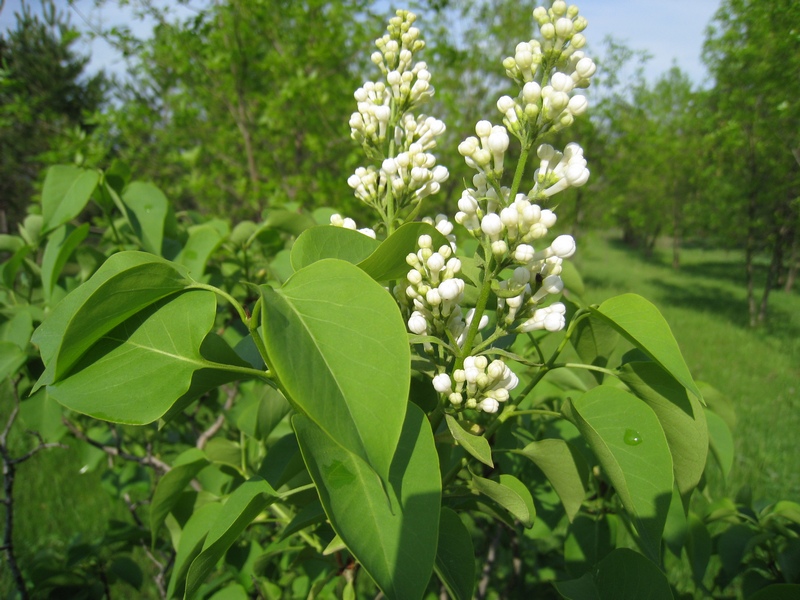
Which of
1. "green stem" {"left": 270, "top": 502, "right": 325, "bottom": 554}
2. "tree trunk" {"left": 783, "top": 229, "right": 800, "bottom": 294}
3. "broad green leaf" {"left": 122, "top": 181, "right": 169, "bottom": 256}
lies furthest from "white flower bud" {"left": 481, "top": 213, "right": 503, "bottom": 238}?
"tree trunk" {"left": 783, "top": 229, "right": 800, "bottom": 294}

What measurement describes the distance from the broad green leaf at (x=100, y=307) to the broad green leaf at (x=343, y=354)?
0.17 metres

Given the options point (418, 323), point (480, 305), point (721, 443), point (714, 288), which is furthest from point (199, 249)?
point (714, 288)

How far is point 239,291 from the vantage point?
2.26 metres

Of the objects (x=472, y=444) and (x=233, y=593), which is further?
(x=233, y=593)

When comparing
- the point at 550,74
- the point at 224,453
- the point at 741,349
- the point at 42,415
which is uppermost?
the point at 550,74

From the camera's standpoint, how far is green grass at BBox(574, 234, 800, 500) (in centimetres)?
532

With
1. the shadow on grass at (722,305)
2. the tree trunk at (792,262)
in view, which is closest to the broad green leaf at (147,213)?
the shadow on grass at (722,305)

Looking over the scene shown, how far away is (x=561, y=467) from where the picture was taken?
94 cm

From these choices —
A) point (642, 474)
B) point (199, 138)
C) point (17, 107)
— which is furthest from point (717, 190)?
point (642, 474)

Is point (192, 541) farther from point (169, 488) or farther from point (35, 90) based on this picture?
point (35, 90)

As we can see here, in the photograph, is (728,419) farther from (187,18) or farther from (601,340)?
(187,18)

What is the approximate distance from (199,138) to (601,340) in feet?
23.6

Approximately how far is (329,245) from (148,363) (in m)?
0.32

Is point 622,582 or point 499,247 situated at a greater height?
point 499,247
